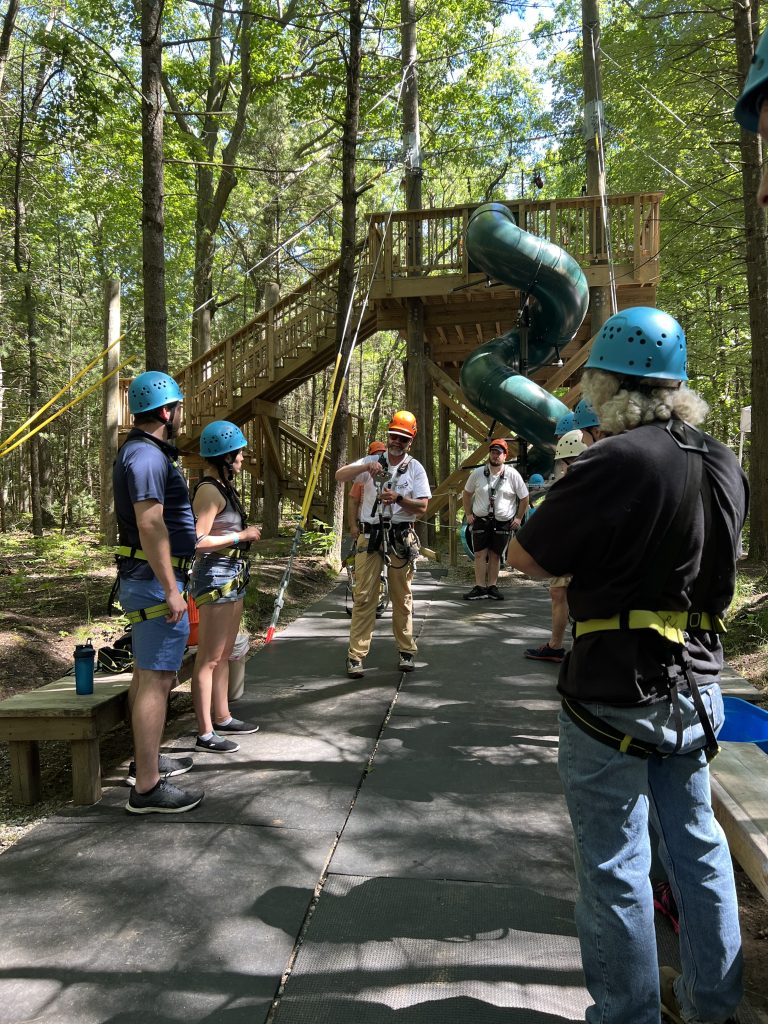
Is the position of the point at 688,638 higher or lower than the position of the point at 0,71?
lower

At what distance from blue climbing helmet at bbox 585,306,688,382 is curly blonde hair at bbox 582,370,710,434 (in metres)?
0.03

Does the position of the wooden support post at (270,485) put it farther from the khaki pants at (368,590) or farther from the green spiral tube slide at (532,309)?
the khaki pants at (368,590)

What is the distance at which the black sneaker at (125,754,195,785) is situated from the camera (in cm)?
382

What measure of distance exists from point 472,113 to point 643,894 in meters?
27.5

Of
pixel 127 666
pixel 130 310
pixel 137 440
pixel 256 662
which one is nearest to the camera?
pixel 137 440

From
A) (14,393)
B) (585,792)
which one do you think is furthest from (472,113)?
(585,792)

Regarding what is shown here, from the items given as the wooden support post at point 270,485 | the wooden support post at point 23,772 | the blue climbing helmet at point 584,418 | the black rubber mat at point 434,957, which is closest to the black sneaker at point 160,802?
the wooden support post at point 23,772

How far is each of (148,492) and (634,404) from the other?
2207mm

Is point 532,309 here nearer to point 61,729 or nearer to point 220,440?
point 220,440

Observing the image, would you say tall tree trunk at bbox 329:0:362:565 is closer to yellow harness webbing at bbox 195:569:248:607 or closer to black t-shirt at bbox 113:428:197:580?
yellow harness webbing at bbox 195:569:248:607

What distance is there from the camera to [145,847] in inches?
122

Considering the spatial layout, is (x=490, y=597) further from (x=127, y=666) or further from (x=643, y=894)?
(x=643, y=894)

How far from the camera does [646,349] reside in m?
1.89

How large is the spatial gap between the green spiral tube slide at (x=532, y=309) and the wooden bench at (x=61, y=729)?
298 inches
